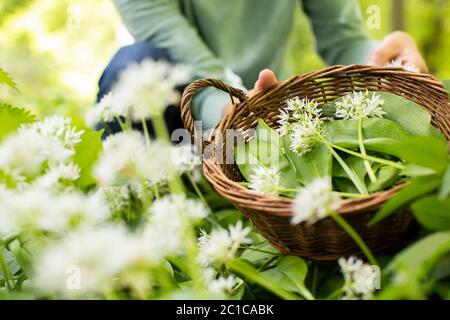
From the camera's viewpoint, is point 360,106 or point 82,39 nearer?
point 360,106

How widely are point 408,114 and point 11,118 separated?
49cm

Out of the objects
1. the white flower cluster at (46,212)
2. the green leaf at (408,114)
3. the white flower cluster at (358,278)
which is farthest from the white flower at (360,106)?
the white flower cluster at (46,212)

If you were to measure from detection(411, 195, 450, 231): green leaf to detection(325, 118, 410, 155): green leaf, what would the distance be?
176 millimetres

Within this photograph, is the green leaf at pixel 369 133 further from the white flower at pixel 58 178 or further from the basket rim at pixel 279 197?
the white flower at pixel 58 178

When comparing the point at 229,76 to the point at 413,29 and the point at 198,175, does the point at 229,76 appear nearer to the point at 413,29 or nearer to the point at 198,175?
the point at 198,175

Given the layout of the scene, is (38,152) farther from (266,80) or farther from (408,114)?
(408,114)

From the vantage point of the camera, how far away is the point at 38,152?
0.54m

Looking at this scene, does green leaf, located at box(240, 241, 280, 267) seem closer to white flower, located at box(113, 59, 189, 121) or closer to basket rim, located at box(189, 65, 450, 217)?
basket rim, located at box(189, 65, 450, 217)

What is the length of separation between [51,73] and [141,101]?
8.86ft

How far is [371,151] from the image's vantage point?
659mm

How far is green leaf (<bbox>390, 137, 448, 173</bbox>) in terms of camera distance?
1.54 ft

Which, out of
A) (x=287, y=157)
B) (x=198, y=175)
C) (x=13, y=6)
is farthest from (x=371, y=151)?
(x=13, y=6)

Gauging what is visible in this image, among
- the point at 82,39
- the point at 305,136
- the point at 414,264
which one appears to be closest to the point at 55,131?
the point at 305,136

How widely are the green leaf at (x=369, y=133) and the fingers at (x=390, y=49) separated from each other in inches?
14.3
